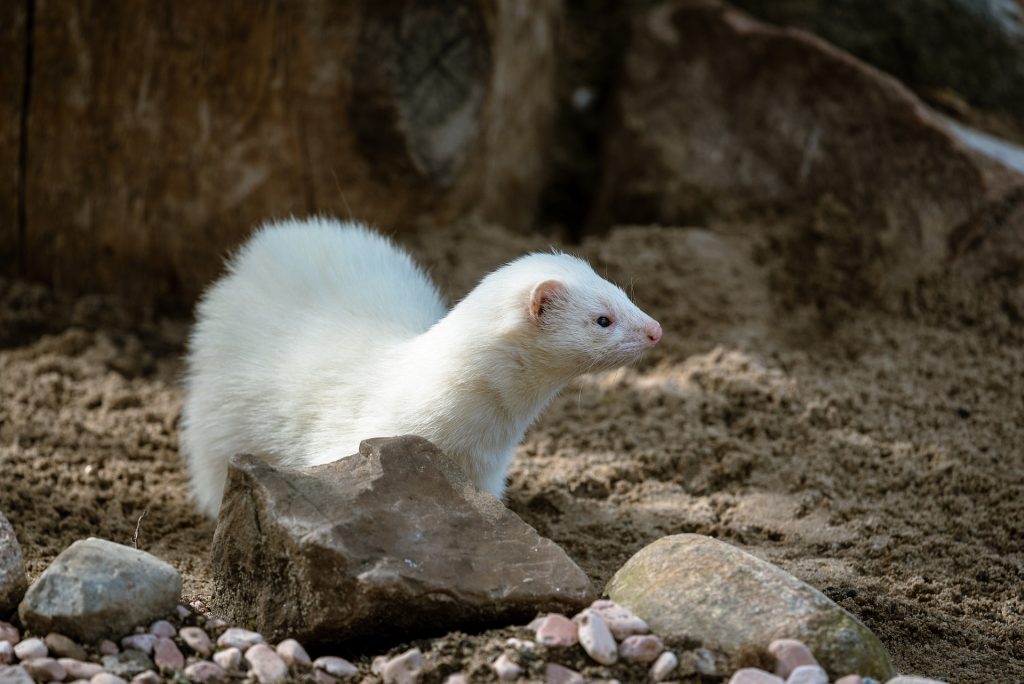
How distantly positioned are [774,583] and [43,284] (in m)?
3.78

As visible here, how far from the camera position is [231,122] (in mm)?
4996

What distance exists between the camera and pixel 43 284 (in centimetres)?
515

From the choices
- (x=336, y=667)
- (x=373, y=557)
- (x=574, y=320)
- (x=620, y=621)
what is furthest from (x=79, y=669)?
(x=574, y=320)

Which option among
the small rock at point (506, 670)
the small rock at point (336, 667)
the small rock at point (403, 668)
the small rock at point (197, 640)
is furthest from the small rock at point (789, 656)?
the small rock at point (197, 640)

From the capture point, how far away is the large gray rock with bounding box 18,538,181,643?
2600 millimetres

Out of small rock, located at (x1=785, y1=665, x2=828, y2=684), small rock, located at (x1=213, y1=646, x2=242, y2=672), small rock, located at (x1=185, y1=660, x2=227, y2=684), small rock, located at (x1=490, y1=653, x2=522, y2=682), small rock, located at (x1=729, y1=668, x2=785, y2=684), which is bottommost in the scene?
small rock, located at (x1=185, y1=660, x2=227, y2=684)

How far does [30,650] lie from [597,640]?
1.28m

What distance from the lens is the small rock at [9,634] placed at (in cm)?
260

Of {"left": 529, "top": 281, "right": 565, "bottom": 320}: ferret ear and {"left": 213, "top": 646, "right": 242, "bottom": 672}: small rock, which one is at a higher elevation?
{"left": 529, "top": 281, "right": 565, "bottom": 320}: ferret ear

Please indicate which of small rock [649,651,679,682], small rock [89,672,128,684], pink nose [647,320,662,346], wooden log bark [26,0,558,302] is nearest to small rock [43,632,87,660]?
small rock [89,672,128,684]

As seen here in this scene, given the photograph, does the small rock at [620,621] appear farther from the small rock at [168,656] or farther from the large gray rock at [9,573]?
the large gray rock at [9,573]

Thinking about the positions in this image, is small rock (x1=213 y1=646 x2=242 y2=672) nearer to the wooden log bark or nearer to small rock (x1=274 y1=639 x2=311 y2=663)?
small rock (x1=274 y1=639 x2=311 y2=663)

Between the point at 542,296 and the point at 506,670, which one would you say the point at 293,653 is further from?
the point at 542,296

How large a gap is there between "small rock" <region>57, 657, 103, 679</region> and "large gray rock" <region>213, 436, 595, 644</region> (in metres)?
0.43
